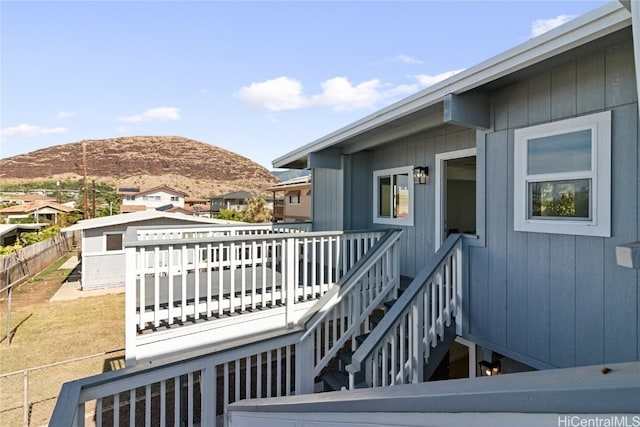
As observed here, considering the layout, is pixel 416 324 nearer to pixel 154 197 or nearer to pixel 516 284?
pixel 516 284

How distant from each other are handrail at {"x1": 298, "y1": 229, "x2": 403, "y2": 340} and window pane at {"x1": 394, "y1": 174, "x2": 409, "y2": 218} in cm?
96

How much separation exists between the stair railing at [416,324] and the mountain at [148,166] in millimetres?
66692

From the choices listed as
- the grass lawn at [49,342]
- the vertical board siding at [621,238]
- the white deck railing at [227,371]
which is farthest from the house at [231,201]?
the vertical board siding at [621,238]

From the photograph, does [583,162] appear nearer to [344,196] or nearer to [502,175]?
[502,175]

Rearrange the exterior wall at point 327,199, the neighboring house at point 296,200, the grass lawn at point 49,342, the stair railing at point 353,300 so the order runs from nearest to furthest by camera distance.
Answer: the stair railing at point 353,300 → the grass lawn at point 49,342 → the exterior wall at point 327,199 → the neighboring house at point 296,200

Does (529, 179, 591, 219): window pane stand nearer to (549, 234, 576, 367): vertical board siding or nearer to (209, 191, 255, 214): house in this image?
(549, 234, 576, 367): vertical board siding

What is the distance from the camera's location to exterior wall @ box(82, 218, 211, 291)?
1279cm

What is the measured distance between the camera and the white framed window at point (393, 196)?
19.3 feet

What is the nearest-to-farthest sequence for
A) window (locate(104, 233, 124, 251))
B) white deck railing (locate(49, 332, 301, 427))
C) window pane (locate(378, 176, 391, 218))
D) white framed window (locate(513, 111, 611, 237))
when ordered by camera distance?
white deck railing (locate(49, 332, 301, 427)) < white framed window (locate(513, 111, 611, 237)) < window pane (locate(378, 176, 391, 218)) < window (locate(104, 233, 124, 251))

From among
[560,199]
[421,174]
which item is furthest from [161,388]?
[421,174]

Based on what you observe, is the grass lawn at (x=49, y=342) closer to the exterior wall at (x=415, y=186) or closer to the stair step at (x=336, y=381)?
the stair step at (x=336, y=381)

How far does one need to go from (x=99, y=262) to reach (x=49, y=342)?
5430mm

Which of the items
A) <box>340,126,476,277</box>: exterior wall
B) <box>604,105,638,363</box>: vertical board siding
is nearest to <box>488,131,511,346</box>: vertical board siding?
<box>604,105,638,363</box>: vertical board siding

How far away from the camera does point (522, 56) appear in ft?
9.55
